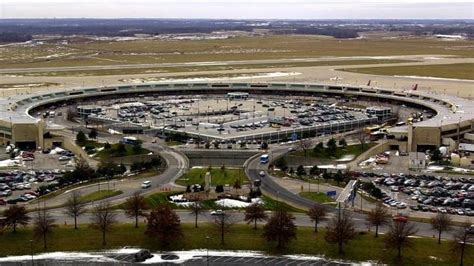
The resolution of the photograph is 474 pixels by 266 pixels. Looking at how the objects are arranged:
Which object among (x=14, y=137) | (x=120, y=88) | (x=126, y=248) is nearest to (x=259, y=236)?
(x=126, y=248)

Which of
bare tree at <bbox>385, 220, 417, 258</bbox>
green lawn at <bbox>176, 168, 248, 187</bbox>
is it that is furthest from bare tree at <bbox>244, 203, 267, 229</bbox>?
green lawn at <bbox>176, 168, 248, 187</bbox>

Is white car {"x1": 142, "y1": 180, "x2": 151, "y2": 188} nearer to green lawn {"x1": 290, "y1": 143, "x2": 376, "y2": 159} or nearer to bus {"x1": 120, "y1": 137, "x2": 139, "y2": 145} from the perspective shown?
bus {"x1": 120, "y1": 137, "x2": 139, "y2": 145}

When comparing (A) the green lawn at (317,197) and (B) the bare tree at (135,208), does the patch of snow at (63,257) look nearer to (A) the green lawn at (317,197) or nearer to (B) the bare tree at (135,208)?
(B) the bare tree at (135,208)

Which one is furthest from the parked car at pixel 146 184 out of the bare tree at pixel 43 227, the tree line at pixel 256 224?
the bare tree at pixel 43 227

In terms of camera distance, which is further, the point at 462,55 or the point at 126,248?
the point at 462,55

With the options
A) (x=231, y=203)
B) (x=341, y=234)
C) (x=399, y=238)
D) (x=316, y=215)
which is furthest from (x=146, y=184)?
(x=399, y=238)

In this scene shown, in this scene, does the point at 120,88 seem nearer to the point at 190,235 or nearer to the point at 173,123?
the point at 173,123
